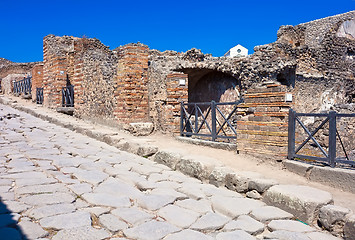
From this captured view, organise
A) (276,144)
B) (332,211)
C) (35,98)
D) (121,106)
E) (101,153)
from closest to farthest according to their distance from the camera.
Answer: (332,211)
(276,144)
(101,153)
(121,106)
(35,98)

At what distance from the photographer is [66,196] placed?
9.62ft

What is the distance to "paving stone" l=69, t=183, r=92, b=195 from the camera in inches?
123

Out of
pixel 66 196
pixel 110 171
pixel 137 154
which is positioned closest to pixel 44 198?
pixel 66 196

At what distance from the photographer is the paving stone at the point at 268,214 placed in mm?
2869

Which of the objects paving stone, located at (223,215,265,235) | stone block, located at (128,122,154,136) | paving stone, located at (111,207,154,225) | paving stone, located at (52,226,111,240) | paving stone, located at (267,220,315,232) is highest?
stone block, located at (128,122,154,136)

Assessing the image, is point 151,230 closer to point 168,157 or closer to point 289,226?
point 289,226

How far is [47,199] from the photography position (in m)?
2.80

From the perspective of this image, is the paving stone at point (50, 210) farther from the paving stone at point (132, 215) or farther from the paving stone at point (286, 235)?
the paving stone at point (286, 235)

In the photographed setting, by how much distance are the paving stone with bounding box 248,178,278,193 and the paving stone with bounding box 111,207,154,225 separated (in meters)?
1.51

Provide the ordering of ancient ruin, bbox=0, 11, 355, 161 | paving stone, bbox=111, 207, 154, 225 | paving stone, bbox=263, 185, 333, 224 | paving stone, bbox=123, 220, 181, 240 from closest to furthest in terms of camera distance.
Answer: paving stone, bbox=123, 220, 181, 240
paving stone, bbox=111, 207, 154, 225
paving stone, bbox=263, 185, 333, 224
ancient ruin, bbox=0, 11, 355, 161

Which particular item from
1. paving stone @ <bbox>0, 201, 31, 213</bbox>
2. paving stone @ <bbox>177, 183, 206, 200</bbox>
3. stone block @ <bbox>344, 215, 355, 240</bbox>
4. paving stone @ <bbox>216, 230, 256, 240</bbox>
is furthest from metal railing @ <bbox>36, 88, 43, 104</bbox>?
stone block @ <bbox>344, 215, 355, 240</bbox>

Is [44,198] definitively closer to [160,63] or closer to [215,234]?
[215,234]

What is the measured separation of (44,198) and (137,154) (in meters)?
2.87

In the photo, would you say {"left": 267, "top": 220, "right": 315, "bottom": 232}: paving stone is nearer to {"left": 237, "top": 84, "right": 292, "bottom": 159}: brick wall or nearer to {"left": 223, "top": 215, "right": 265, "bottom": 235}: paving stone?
{"left": 223, "top": 215, "right": 265, "bottom": 235}: paving stone
